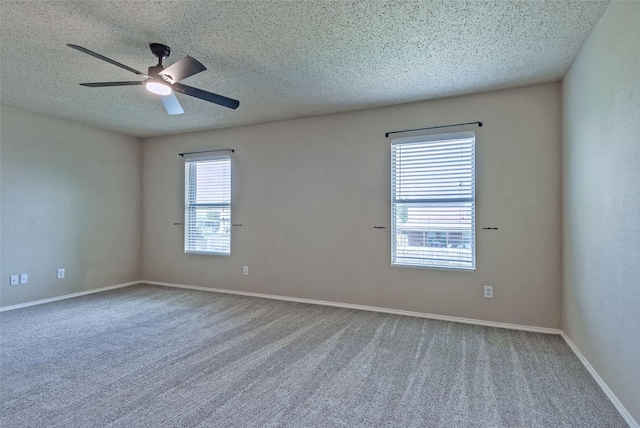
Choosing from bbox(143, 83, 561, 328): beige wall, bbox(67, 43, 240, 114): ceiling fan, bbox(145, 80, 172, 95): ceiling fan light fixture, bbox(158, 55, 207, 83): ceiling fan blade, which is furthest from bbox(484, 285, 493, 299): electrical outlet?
bbox(145, 80, 172, 95): ceiling fan light fixture

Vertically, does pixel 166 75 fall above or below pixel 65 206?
above

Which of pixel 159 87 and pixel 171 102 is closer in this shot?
pixel 159 87

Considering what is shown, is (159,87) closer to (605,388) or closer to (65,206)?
(65,206)

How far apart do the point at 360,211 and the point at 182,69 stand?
8.39 feet

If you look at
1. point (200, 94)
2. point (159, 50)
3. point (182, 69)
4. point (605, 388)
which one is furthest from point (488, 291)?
point (159, 50)

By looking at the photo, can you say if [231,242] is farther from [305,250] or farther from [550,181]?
[550,181]

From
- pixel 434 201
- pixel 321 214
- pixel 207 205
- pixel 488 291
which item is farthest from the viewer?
pixel 207 205

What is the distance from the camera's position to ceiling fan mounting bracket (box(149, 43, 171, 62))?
2590mm

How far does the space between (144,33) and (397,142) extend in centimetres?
277

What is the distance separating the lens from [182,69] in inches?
99.0

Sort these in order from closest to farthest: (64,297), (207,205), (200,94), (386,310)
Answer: (200,94)
(386,310)
(64,297)
(207,205)

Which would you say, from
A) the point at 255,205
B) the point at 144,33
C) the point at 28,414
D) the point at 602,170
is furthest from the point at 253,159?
the point at 602,170

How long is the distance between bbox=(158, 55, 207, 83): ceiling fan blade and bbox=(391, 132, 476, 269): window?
2.42 m

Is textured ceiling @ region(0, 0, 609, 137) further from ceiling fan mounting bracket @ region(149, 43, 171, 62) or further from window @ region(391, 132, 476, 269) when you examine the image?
window @ region(391, 132, 476, 269)
